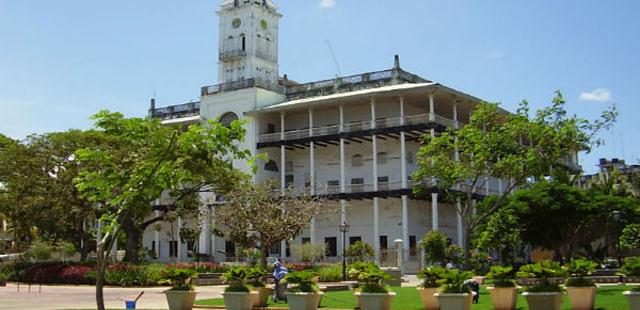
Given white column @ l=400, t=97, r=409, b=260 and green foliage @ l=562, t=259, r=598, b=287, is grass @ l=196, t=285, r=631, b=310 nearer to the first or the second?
green foliage @ l=562, t=259, r=598, b=287

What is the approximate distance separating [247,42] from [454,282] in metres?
45.9

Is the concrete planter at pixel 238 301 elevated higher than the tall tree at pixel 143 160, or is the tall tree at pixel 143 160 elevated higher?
the tall tree at pixel 143 160

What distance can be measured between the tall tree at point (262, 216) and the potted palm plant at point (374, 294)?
59.5 feet

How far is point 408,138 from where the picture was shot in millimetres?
50000

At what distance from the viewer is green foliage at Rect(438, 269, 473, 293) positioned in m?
15.9

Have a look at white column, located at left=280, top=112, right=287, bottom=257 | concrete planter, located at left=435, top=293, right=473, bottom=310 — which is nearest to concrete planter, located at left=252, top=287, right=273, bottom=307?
concrete planter, located at left=435, top=293, right=473, bottom=310

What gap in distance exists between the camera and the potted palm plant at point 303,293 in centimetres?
1720

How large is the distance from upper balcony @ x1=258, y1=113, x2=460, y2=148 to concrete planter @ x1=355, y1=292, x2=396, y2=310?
31.1 metres

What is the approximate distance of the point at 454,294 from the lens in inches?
614

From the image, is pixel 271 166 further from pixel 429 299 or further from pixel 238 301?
pixel 429 299

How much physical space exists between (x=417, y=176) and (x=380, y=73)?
19960 millimetres

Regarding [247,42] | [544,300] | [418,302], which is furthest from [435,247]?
[247,42]

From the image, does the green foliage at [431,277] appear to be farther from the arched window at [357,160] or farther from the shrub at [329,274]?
the arched window at [357,160]

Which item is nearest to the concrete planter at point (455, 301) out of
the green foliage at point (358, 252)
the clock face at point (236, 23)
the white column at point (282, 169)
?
the green foliage at point (358, 252)
